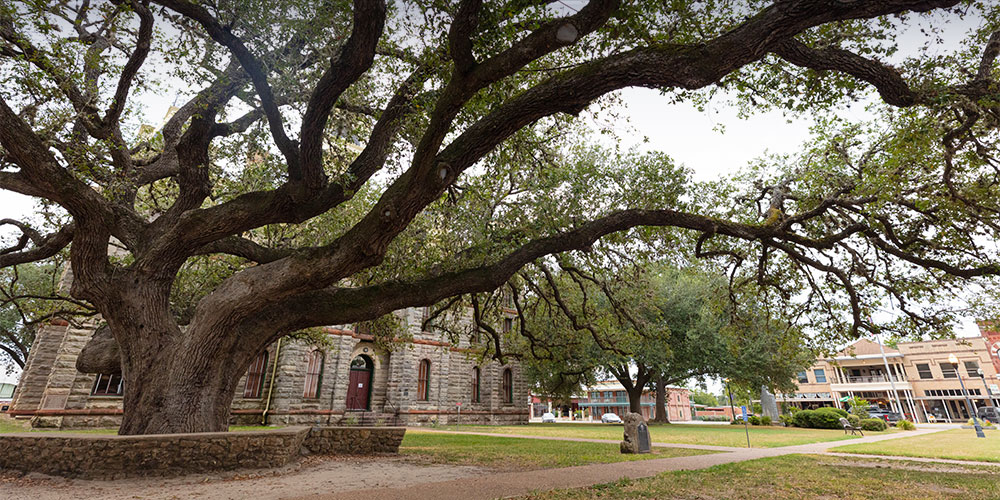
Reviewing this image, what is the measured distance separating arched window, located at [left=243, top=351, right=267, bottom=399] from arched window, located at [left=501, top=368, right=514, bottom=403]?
14555 mm

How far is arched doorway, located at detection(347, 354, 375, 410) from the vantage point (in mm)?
23891

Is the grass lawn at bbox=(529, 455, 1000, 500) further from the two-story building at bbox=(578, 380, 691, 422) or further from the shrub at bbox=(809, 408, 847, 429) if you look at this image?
the two-story building at bbox=(578, 380, 691, 422)

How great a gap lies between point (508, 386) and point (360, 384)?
9972 millimetres

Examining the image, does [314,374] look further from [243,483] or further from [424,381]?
[243,483]

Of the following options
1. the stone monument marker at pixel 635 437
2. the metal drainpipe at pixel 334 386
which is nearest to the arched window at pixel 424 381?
the metal drainpipe at pixel 334 386

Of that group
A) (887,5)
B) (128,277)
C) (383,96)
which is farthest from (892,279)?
(128,277)

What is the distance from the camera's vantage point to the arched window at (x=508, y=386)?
95.3 ft

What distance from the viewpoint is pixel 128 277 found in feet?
23.8

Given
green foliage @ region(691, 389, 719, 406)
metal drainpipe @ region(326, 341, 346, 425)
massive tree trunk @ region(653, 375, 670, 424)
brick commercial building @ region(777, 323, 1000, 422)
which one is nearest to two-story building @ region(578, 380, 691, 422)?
brick commercial building @ region(777, 323, 1000, 422)

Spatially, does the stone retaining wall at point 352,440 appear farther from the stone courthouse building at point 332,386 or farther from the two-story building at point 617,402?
the two-story building at point 617,402

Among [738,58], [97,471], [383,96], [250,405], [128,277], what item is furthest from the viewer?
[250,405]

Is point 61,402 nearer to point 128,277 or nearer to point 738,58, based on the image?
point 128,277

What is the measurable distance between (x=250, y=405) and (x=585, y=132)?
64.8 ft

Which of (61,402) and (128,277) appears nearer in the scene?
(128,277)
